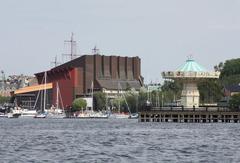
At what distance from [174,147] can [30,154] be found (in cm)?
1254

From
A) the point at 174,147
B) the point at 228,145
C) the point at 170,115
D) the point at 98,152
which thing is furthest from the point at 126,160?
the point at 170,115

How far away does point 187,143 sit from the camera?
6712cm

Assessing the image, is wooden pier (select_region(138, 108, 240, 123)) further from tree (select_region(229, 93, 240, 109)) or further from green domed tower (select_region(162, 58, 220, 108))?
tree (select_region(229, 93, 240, 109))

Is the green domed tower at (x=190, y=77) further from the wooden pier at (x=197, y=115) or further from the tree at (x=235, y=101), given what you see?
the tree at (x=235, y=101)

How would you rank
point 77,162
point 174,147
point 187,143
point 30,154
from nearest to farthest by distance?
point 77,162, point 30,154, point 174,147, point 187,143

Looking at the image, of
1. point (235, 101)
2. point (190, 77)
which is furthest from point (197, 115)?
point (235, 101)

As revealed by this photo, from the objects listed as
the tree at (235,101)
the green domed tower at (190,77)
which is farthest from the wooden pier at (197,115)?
the tree at (235,101)

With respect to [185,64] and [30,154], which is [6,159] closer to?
[30,154]

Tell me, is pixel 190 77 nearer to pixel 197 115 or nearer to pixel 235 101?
pixel 197 115

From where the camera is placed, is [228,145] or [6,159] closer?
[6,159]

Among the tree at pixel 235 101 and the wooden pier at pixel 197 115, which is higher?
the tree at pixel 235 101

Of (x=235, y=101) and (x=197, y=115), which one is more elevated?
(x=235, y=101)

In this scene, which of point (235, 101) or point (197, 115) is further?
point (235, 101)

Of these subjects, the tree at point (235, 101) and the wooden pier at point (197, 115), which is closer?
the wooden pier at point (197, 115)
